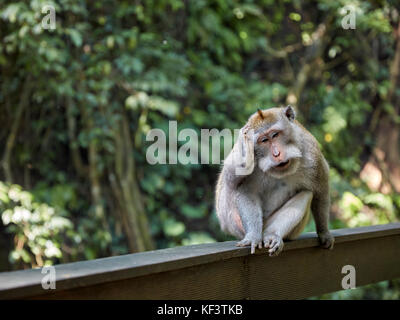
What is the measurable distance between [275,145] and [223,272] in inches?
28.1

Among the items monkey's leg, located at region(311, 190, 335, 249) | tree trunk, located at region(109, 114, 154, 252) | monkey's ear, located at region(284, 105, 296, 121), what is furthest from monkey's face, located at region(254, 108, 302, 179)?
tree trunk, located at region(109, 114, 154, 252)

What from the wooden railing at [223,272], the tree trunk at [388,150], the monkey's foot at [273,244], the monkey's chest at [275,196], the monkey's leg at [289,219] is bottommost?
the wooden railing at [223,272]

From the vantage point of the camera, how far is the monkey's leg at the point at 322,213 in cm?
225

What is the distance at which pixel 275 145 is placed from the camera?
2227 millimetres

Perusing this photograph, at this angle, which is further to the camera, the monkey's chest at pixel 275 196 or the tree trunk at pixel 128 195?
the tree trunk at pixel 128 195

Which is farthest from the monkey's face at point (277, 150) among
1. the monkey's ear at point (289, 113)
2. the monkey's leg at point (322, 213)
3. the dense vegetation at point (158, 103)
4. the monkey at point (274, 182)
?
the dense vegetation at point (158, 103)

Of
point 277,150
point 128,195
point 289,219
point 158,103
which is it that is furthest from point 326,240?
point 128,195

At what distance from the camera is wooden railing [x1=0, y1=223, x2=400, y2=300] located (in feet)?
4.31

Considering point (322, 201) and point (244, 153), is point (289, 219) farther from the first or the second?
point (244, 153)

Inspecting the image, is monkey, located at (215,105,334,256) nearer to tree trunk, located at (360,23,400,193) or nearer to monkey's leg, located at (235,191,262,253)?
monkey's leg, located at (235,191,262,253)

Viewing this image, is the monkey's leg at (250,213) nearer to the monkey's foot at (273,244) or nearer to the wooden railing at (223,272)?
the monkey's foot at (273,244)

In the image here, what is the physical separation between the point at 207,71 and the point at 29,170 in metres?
2.24

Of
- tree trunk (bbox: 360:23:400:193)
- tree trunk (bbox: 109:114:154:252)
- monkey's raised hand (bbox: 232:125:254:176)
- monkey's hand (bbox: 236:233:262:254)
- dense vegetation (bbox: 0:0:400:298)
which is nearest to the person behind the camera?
monkey's hand (bbox: 236:233:262:254)
